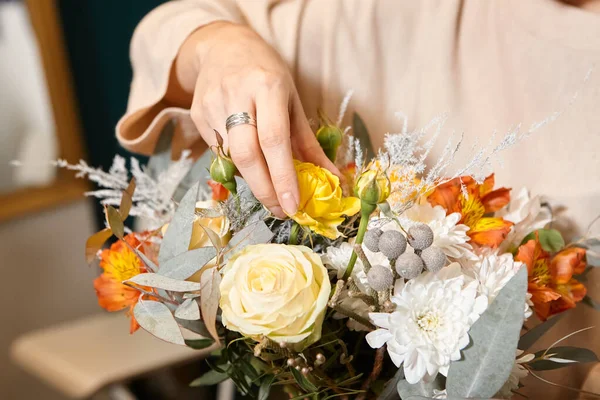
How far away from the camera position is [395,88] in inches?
31.0

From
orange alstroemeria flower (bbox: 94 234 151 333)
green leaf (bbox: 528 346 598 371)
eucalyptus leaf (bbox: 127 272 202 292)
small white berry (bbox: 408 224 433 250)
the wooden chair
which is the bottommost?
the wooden chair

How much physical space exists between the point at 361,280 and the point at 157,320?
0.16 m

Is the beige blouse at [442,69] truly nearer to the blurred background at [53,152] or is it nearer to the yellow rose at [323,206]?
the yellow rose at [323,206]

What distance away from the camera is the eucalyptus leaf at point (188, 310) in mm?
465

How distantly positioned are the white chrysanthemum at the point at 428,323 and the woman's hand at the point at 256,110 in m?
0.11

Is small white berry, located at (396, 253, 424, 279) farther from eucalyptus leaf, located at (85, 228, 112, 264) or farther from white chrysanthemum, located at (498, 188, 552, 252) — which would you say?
eucalyptus leaf, located at (85, 228, 112, 264)

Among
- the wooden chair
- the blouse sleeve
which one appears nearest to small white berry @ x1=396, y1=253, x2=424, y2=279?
the blouse sleeve

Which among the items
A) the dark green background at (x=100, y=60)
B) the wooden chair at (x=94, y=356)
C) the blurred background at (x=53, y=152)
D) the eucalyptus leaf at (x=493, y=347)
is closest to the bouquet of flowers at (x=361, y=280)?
the eucalyptus leaf at (x=493, y=347)

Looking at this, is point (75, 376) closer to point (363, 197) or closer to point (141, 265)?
point (141, 265)

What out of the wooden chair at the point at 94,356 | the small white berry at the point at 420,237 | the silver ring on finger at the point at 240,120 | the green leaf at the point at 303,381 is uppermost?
the silver ring on finger at the point at 240,120

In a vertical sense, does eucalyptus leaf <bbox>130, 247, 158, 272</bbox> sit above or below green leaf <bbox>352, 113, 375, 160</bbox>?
below

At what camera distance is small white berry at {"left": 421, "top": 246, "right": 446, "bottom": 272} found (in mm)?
427

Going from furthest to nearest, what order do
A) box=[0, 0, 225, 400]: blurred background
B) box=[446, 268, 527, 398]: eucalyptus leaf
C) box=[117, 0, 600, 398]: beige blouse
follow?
1. box=[0, 0, 225, 400]: blurred background
2. box=[117, 0, 600, 398]: beige blouse
3. box=[446, 268, 527, 398]: eucalyptus leaf

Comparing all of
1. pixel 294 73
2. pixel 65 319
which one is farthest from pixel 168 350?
pixel 294 73
